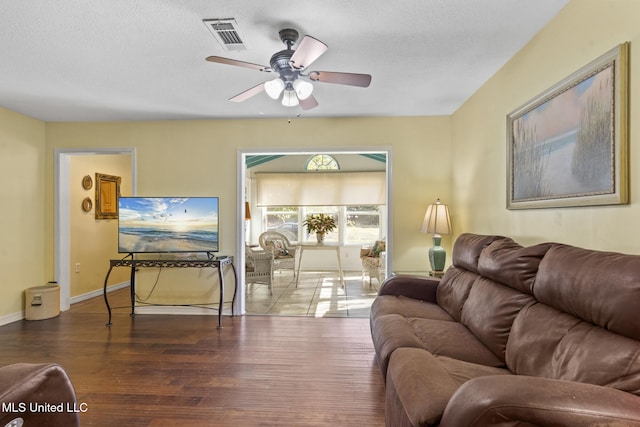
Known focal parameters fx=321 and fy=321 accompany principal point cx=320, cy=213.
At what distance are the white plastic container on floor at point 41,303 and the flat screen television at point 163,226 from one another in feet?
3.54

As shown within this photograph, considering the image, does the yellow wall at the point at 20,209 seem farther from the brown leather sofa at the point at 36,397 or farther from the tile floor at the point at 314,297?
the brown leather sofa at the point at 36,397

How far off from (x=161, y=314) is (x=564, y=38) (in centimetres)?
467

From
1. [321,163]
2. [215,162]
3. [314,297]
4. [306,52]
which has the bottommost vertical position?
[314,297]

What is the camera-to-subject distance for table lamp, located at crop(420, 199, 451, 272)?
11.3 ft

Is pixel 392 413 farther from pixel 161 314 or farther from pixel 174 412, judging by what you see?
pixel 161 314

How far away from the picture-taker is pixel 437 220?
353cm

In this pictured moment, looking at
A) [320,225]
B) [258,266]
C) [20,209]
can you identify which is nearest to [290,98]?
[258,266]

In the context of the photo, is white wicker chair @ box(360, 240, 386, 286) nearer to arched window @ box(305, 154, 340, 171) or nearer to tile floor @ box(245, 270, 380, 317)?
tile floor @ box(245, 270, 380, 317)

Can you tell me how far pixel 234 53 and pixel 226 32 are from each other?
12.4 inches

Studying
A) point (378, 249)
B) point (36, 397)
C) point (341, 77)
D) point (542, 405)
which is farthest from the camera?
point (378, 249)

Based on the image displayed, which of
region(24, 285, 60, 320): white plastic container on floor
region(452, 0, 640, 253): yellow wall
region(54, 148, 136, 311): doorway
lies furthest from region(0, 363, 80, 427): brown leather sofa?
region(24, 285, 60, 320): white plastic container on floor

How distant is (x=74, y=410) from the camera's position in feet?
3.91

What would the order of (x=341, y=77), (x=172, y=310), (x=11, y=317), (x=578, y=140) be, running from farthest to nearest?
1. (x=172, y=310)
2. (x=11, y=317)
3. (x=341, y=77)
4. (x=578, y=140)

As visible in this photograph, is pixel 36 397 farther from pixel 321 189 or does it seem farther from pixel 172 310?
pixel 321 189
